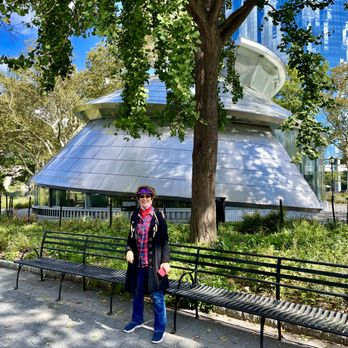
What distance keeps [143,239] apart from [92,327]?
4.79 feet

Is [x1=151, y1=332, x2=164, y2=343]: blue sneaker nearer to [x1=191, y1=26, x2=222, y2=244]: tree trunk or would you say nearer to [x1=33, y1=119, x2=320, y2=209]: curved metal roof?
[x1=191, y1=26, x2=222, y2=244]: tree trunk

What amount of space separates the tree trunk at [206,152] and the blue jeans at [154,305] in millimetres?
3682

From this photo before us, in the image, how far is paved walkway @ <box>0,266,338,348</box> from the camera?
15.0 ft

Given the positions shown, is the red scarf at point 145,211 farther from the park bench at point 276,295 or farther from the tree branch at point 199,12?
the tree branch at point 199,12

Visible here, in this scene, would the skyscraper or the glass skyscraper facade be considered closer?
the glass skyscraper facade

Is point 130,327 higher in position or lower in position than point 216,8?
lower

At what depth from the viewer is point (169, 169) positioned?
17.0m

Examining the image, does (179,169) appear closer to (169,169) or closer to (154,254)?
(169,169)

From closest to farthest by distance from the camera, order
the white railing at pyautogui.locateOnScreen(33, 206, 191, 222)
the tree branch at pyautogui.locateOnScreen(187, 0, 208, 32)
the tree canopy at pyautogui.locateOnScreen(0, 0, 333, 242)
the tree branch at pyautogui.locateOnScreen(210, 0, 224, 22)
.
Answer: the tree canopy at pyautogui.locateOnScreen(0, 0, 333, 242) < the tree branch at pyautogui.locateOnScreen(187, 0, 208, 32) < the tree branch at pyautogui.locateOnScreen(210, 0, 224, 22) < the white railing at pyautogui.locateOnScreen(33, 206, 191, 222)

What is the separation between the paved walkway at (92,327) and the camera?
458 centimetres

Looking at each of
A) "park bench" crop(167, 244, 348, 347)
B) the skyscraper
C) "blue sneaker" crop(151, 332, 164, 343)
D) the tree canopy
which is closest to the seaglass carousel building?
the tree canopy

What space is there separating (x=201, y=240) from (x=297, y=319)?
430 centimetres

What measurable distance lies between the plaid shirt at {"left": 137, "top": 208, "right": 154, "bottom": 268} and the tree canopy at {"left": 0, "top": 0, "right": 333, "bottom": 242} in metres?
2.20

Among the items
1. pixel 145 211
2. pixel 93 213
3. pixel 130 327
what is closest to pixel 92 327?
pixel 130 327
